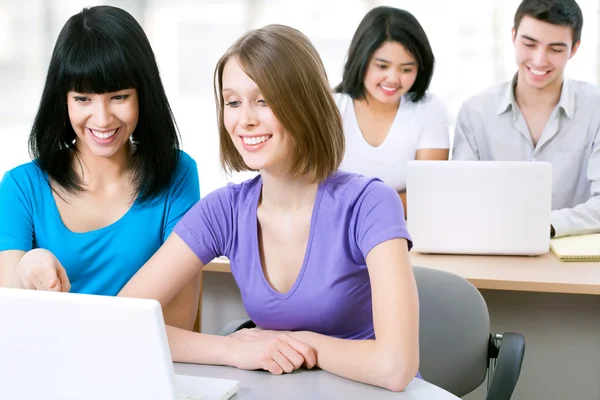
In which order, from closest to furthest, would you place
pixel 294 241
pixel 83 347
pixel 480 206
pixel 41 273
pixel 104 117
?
pixel 83 347 → pixel 41 273 → pixel 294 241 → pixel 104 117 → pixel 480 206

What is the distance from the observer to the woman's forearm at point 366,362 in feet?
4.15

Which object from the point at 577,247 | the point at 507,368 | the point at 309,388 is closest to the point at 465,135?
the point at 577,247

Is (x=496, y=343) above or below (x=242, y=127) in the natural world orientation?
below

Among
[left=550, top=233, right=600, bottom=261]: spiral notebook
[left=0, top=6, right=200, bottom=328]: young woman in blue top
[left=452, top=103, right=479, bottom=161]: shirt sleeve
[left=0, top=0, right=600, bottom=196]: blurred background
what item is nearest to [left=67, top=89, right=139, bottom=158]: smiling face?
[left=0, top=6, right=200, bottom=328]: young woman in blue top

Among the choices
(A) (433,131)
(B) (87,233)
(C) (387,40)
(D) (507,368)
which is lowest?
(D) (507,368)

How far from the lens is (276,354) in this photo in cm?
132

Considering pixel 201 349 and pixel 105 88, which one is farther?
pixel 105 88

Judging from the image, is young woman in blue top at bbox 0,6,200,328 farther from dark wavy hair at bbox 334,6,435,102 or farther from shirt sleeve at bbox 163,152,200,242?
dark wavy hair at bbox 334,6,435,102

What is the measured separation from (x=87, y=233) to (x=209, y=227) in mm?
319

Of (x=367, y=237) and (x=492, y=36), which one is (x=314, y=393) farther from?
(x=492, y=36)

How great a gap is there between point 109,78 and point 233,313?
1.10 m

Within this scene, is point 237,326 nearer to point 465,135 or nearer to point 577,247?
point 577,247

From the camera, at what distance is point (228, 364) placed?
1368 millimetres

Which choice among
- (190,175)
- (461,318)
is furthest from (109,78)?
(461,318)
